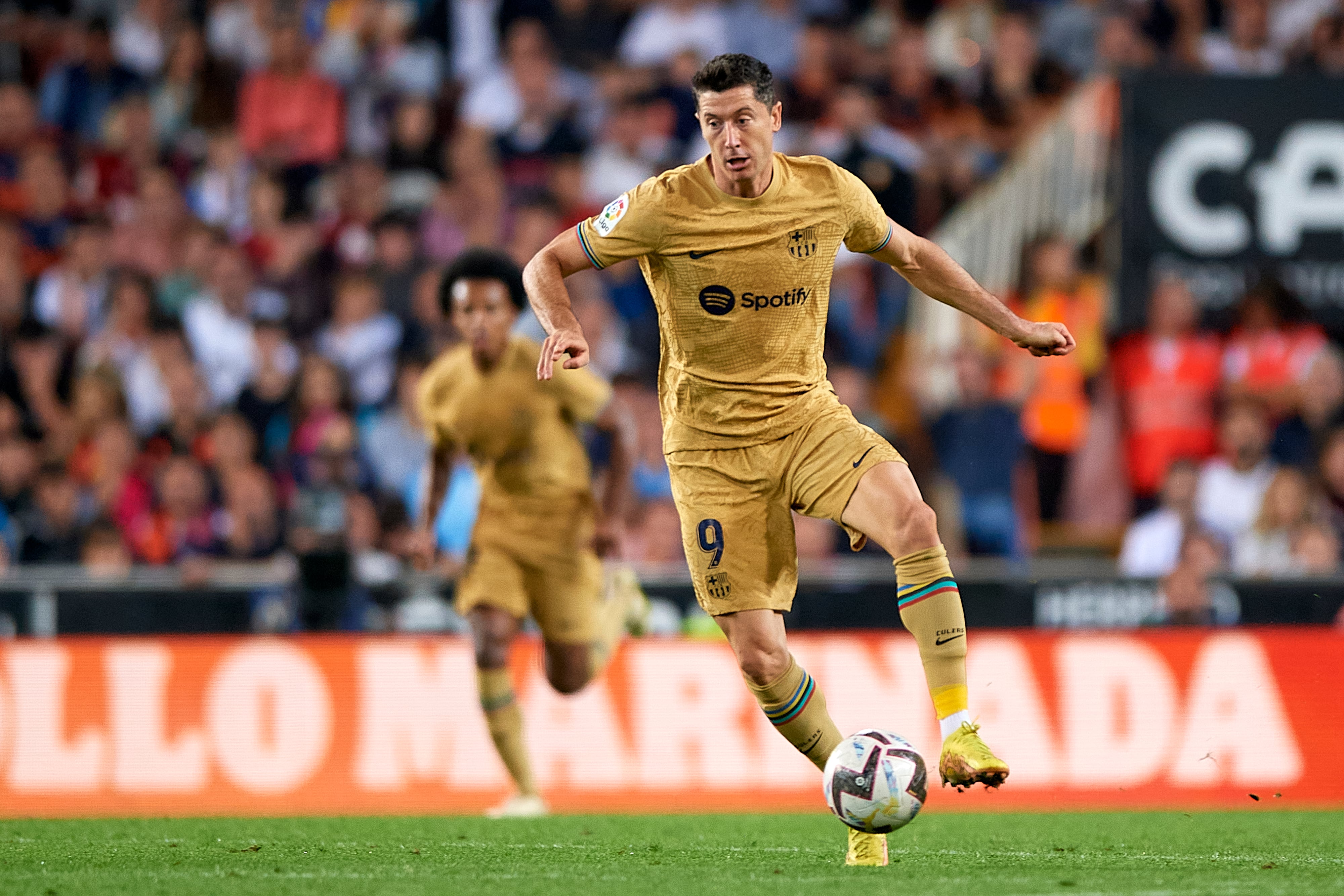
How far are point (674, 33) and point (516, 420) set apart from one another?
264 inches

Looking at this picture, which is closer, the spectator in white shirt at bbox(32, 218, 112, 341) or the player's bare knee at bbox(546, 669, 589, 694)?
the player's bare knee at bbox(546, 669, 589, 694)

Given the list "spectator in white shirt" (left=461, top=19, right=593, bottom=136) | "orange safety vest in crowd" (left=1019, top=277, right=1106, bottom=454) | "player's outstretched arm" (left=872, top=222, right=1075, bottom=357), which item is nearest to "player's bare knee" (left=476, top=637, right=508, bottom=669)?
"player's outstretched arm" (left=872, top=222, right=1075, bottom=357)

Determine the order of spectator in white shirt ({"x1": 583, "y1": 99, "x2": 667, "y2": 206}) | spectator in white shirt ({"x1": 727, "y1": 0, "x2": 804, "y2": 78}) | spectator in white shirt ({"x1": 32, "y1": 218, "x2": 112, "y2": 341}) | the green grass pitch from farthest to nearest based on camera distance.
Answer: spectator in white shirt ({"x1": 727, "y1": 0, "x2": 804, "y2": 78}), spectator in white shirt ({"x1": 583, "y1": 99, "x2": 667, "y2": 206}), spectator in white shirt ({"x1": 32, "y1": 218, "x2": 112, "y2": 341}), the green grass pitch

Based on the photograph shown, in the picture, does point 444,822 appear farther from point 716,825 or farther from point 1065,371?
point 1065,371

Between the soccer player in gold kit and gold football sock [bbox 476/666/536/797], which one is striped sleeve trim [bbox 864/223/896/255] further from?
gold football sock [bbox 476/666/536/797]

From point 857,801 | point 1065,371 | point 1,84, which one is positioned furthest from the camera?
point 1,84

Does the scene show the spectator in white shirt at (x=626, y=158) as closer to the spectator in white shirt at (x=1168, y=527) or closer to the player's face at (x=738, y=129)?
the spectator in white shirt at (x=1168, y=527)

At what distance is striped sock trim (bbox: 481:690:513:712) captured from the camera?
30.4ft

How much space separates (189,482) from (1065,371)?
5763 millimetres

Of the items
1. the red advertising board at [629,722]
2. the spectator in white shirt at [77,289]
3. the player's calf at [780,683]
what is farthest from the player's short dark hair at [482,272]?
the spectator in white shirt at [77,289]

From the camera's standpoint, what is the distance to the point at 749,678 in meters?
6.54

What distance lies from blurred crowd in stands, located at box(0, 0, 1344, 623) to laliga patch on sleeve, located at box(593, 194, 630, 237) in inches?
199

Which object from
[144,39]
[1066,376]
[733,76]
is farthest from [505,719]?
[144,39]

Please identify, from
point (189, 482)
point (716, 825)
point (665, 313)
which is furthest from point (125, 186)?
point (665, 313)
